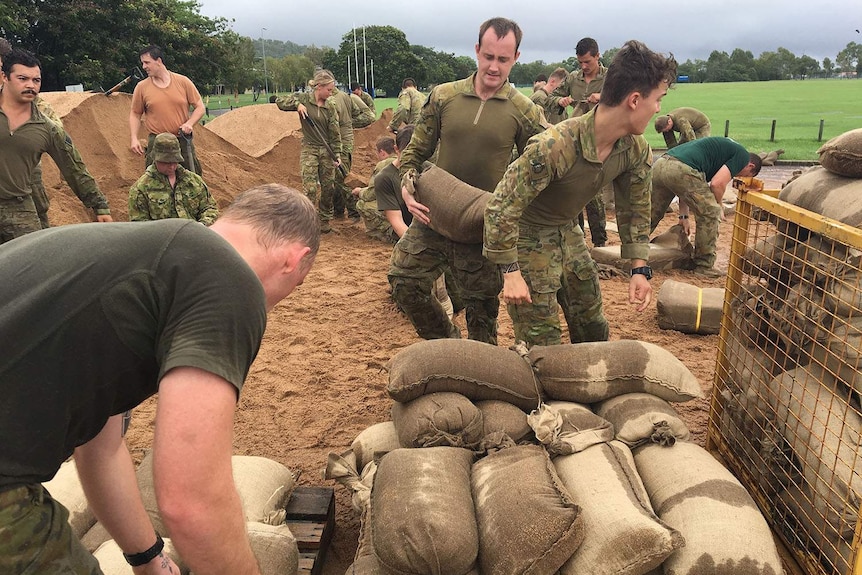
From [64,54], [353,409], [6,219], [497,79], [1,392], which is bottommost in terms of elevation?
[353,409]

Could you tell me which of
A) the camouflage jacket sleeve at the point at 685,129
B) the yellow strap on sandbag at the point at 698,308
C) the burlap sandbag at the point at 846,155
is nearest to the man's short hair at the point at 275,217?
the burlap sandbag at the point at 846,155

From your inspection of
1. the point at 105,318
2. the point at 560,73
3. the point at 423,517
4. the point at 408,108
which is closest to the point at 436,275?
the point at 423,517

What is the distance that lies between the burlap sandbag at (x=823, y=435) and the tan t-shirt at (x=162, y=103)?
262 inches

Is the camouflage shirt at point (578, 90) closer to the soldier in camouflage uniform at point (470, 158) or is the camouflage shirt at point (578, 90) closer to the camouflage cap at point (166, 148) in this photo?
the soldier in camouflage uniform at point (470, 158)

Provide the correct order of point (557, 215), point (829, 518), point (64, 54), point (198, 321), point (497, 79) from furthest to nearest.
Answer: point (64, 54) → point (497, 79) → point (557, 215) → point (829, 518) → point (198, 321)

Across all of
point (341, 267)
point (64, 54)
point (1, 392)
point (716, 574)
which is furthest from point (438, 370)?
point (64, 54)

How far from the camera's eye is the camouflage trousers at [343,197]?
992 cm

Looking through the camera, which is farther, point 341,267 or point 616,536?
point 341,267

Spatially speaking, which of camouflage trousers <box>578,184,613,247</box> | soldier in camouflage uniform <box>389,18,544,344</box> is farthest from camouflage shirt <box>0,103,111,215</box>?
camouflage trousers <box>578,184,613,247</box>

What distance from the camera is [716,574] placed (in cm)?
221

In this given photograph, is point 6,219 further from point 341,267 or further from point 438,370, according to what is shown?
point 438,370

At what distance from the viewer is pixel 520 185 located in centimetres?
331

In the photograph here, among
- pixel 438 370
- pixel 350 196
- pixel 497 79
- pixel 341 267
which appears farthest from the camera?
pixel 350 196

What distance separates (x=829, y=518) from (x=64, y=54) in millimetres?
29322
